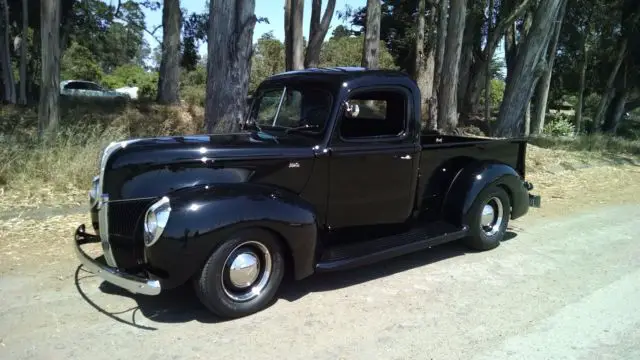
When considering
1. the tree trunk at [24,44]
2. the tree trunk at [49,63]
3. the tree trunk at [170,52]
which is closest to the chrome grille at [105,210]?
the tree trunk at [49,63]

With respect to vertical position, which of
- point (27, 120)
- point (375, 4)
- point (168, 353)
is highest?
point (375, 4)

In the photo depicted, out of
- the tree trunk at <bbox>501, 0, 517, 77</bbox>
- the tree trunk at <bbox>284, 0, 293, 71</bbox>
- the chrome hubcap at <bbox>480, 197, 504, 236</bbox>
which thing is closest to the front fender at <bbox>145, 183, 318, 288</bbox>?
the chrome hubcap at <bbox>480, 197, 504, 236</bbox>

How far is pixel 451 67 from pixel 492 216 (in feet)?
26.1

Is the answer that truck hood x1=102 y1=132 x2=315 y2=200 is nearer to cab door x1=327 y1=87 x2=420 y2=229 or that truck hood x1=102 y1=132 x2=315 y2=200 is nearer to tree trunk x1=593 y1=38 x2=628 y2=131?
cab door x1=327 y1=87 x2=420 y2=229

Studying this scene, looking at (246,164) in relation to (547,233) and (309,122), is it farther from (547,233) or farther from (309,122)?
(547,233)

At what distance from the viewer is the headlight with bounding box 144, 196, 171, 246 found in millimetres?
3740

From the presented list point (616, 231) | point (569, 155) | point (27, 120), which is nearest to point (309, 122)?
point (616, 231)

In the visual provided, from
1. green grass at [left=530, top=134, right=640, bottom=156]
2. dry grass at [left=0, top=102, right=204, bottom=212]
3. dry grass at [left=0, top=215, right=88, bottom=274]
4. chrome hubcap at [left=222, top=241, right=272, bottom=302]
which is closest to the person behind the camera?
chrome hubcap at [left=222, top=241, right=272, bottom=302]

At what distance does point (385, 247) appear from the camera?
16.0 feet

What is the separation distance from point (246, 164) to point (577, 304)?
2952mm

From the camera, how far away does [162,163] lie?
4.09 metres

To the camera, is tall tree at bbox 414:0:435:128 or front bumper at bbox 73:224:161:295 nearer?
front bumper at bbox 73:224:161:295

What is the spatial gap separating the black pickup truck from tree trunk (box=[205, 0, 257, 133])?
2.81 m

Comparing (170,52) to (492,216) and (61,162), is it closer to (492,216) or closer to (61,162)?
(61,162)
